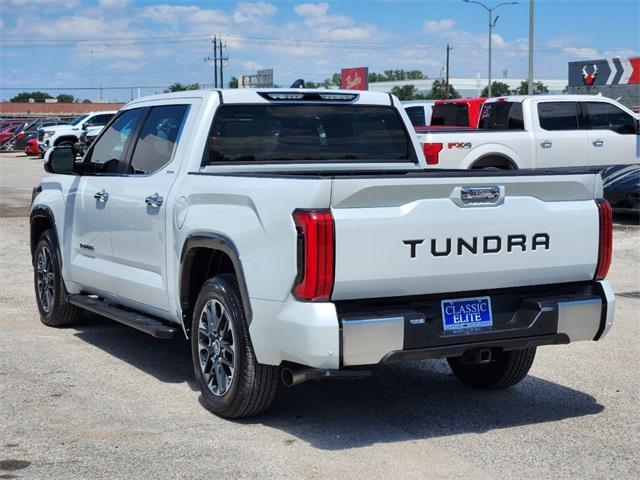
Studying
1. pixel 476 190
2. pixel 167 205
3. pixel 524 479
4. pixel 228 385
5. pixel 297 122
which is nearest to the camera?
pixel 524 479

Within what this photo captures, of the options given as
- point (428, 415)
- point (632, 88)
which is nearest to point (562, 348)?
point (428, 415)

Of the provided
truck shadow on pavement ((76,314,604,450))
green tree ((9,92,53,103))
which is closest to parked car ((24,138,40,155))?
truck shadow on pavement ((76,314,604,450))

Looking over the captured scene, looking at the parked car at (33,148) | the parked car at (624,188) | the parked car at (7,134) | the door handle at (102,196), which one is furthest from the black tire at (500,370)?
the parked car at (7,134)

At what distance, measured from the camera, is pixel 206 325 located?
19.9ft

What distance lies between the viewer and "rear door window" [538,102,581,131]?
18.5 meters

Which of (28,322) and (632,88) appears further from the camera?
(632,88)

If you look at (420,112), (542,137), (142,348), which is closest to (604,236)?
(142,348)

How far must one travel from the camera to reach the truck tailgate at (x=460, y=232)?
16.7 feet

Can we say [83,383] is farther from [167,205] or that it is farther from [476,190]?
[476,190]

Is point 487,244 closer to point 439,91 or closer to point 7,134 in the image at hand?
point 7,134

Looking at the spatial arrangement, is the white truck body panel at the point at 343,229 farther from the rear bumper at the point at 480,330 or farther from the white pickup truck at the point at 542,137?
the white pickup truck at the point at 542,137

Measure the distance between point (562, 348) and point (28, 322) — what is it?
15.5 feet

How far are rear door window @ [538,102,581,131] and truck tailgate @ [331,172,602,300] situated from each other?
42.9 ft

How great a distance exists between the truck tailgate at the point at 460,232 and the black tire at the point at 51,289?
4130mm
